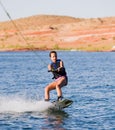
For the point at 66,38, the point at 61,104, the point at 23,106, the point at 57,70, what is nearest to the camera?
the point at 57,70

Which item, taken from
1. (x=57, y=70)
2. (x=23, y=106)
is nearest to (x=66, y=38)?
(x=23, y=106)

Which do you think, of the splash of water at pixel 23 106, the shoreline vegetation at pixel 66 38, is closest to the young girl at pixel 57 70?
the splash of water at pixel 23 106

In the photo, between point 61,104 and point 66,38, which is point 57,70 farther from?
point 66,38

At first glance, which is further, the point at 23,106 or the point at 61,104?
the point at 23,106

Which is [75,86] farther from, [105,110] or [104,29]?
[104,29]

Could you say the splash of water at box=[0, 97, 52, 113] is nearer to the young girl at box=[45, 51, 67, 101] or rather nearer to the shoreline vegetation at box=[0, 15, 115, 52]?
the young girl at box=[45, 51, 67, 101]

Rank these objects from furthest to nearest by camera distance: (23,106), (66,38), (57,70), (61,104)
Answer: (66,38) < (23,106) < (61,104) < (57,70)

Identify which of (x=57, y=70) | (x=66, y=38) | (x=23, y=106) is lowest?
(x=23, y=106)

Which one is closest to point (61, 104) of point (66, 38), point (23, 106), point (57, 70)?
point (57, 70)

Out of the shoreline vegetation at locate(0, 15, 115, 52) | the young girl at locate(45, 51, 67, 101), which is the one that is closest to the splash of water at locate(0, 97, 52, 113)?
the young girl at locate(45, 51, 67, 101)

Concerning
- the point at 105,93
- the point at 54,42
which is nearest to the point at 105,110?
the point at 105,93

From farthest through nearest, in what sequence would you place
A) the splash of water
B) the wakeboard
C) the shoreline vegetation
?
the shoreline vegetation, the splash of water, the wakeboard

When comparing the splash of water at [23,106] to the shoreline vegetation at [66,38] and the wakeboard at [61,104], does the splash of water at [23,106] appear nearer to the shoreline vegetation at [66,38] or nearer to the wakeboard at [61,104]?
the wakeboard at [61,104]

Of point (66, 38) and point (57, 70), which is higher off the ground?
point (66, 38)
